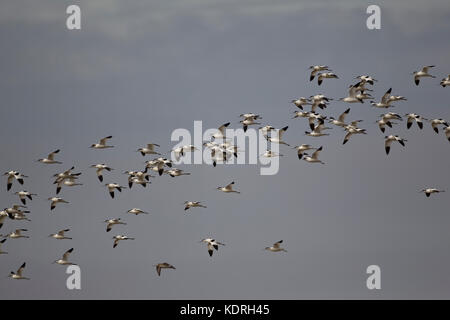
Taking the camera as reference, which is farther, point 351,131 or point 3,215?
point 3,215

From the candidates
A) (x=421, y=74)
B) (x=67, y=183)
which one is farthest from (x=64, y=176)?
(x=421, y=74)

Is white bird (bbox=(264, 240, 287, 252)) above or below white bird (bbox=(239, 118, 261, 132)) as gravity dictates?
below

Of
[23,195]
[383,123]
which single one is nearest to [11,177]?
[23,195]

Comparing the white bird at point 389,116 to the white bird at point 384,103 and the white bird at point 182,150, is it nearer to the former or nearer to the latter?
the white bird at point 384,103

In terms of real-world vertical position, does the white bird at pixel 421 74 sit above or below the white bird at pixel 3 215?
above

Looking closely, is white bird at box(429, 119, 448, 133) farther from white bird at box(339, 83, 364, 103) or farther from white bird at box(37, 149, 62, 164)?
white bird at box(37, 149, 62, 164)

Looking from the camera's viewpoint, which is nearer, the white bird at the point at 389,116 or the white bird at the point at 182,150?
the white bird at the point at 389,116

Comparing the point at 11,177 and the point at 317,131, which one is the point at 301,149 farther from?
the point at 11,177

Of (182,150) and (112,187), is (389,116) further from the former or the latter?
(112,187)

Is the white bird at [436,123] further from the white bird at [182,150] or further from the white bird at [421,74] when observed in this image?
the white bird at [182,150]

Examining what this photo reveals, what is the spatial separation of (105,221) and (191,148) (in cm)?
945

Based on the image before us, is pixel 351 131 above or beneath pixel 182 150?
above
